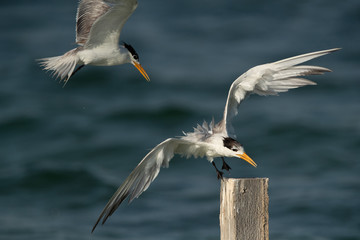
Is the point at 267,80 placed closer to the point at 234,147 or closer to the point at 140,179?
the point at 234,147

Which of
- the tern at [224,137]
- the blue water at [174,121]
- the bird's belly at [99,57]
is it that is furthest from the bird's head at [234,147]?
the blue water at [174,121]

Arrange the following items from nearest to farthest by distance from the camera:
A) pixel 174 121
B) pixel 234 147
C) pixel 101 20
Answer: pixel 234 147, pixel 101 20, pixel 174 121

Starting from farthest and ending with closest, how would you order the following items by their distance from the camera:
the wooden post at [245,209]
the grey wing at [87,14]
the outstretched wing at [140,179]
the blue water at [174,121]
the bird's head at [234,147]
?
the blue water at [174,121] → the grey wing at [87,14] → the bird's head at [234,147] → the outstretched wing at [140,179] → the wooden post at [245,209]

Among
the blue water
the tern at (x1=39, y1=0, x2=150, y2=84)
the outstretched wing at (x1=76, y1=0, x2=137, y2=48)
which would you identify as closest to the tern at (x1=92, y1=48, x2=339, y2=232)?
the tern at (x1=39, y1=0, x2=150, y2=84)

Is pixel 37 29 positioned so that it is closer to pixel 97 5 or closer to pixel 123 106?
pixel 123 106

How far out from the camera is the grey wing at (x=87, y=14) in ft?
20.0

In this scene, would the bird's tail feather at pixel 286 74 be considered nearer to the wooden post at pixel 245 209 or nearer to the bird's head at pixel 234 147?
the bird's head at pixel 234 147

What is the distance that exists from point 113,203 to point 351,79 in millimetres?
13949

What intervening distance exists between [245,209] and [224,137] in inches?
32.5

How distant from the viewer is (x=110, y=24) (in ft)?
18.3

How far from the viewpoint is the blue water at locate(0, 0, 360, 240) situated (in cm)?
1186

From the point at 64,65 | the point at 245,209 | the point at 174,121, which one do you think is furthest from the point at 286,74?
the point at 174,121

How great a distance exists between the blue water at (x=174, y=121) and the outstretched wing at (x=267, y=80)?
19.4ft

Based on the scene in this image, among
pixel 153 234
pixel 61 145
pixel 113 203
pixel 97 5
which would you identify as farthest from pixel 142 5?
pixel 113 203
